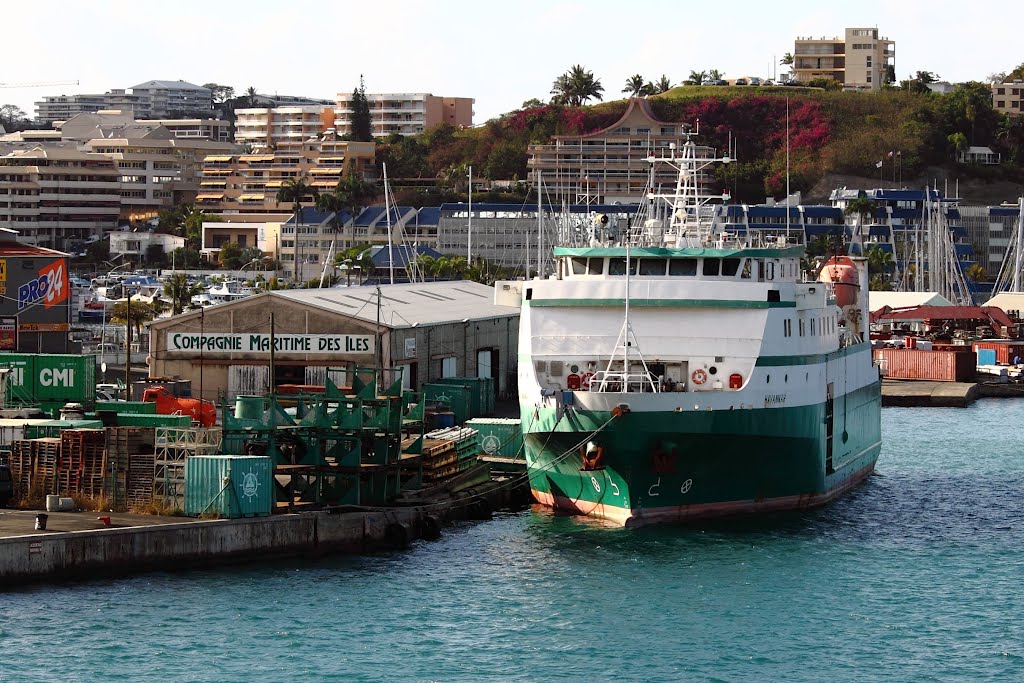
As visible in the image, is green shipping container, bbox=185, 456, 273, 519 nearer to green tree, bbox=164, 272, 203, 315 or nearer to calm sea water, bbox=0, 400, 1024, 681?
calm sea water, bbox=0, 400, 1024, 681

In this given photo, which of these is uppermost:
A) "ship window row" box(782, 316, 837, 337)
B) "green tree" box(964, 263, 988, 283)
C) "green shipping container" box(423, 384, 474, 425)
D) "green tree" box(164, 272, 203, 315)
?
"green tree" box(964, 263, 988, 283)

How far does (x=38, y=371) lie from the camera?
A: 5962cm

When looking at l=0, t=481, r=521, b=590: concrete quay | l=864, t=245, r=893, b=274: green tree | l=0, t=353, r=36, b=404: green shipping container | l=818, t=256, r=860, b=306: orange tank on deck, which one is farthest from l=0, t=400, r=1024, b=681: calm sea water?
l=864, t=245, r=893, b=274: green tree

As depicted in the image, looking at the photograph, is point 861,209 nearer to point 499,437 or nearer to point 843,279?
point 843,279

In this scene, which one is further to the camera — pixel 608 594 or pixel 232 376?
pixel 232 376

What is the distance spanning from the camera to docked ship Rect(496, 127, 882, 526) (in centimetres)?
4694

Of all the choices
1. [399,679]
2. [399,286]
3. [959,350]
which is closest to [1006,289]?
[959,350]

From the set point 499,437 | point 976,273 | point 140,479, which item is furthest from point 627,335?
point 976,273

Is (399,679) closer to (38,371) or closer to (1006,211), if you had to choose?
(38,371)

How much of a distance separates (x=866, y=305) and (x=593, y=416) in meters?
20.6

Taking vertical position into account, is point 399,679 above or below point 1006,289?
below

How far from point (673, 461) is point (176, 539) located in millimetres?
13086

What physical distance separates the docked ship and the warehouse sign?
49.4ft

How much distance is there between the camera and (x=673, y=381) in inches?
1933
